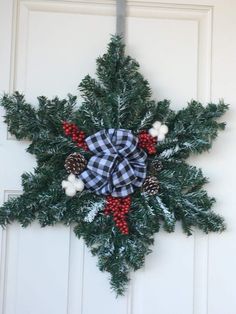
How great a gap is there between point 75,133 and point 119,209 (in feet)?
0.62

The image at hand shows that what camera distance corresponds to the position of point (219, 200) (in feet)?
3.34

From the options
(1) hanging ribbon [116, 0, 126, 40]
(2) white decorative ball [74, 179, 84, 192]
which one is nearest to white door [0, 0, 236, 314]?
(1) hanging ribbon [116, 0, 126, 40]

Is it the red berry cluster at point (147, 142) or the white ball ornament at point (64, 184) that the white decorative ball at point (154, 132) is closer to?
the red berry cluster at point (147, 142)

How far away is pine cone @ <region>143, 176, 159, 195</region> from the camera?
93cm

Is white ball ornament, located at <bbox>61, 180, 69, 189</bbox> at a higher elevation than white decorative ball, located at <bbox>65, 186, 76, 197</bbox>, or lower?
higher

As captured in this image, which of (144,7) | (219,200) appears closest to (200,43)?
(144,7)

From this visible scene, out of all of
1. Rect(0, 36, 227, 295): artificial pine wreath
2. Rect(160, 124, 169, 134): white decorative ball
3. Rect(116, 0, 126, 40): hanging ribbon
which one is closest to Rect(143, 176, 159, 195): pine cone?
Rect(0, 36, 227, 295): artificial pine wreath

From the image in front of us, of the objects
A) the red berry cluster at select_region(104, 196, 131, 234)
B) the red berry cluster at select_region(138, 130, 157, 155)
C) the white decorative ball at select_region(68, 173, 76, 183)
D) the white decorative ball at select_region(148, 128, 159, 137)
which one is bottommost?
the red berry cluster at select_region(104, 196, 131, 234)

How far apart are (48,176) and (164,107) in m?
0.30

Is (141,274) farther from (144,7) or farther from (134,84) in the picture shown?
(144,7)

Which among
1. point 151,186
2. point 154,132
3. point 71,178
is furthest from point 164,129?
point 71,178

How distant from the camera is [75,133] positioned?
93 centimetres

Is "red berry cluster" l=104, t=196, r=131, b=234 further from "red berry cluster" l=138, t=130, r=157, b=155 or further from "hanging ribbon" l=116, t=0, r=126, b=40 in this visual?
"hanging ribbon" l=116, t=0, r=126, b=40

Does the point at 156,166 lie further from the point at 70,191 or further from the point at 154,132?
the point at 70,191
